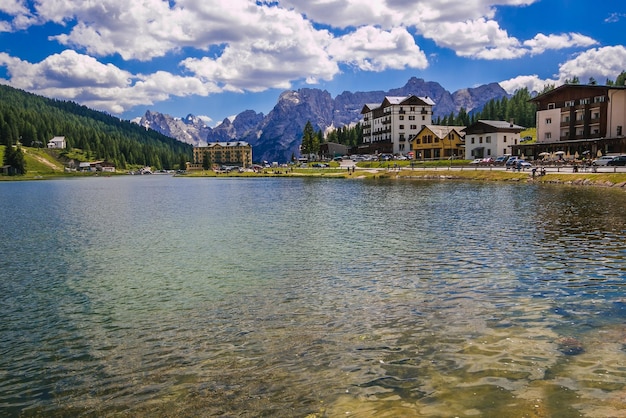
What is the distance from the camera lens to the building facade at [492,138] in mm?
145500

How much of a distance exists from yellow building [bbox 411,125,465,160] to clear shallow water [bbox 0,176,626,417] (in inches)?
5348

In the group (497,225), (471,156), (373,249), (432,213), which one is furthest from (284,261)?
(471,156)

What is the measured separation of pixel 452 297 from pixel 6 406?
15.4 meters

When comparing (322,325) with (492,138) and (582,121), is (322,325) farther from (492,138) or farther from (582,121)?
(492,138)

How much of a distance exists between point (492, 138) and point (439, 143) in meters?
23.0

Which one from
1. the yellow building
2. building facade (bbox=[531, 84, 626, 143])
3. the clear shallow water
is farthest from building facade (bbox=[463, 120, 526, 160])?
the clear shallow water

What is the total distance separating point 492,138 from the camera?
5758 inches

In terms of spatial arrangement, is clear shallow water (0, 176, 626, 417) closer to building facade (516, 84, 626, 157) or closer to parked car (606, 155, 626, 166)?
parked car (606, 155, 626, 166)

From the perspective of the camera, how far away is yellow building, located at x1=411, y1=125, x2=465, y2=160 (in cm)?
16550

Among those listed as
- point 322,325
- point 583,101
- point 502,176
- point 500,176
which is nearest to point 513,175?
point 502,176

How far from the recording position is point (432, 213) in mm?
47562

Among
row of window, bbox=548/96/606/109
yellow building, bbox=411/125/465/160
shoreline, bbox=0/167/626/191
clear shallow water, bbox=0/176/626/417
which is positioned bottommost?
clear shallow water, bbox=0/176/626/417

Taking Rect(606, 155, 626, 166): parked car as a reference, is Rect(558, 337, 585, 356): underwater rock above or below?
below

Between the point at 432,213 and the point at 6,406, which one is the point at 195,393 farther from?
the point at 432,213
